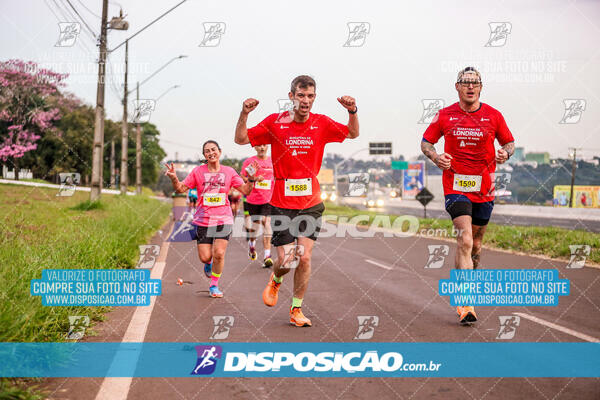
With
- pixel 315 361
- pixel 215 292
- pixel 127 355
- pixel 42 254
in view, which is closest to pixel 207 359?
pixel 127 355

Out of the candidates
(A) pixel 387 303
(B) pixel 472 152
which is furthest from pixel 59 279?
(B) pixel 472 152

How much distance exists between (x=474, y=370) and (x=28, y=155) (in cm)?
4526

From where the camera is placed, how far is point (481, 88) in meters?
6.76

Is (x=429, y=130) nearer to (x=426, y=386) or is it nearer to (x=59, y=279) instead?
(x=426, y=386)

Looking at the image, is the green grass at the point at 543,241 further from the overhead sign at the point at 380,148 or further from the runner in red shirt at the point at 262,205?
the overhead sign at the point at 380,148

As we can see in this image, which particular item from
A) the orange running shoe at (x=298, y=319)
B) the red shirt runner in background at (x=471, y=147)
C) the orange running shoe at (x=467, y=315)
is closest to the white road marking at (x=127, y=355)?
the orange running shoe at (x=298, y=319)

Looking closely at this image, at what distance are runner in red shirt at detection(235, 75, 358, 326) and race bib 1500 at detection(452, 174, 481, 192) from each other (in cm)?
140

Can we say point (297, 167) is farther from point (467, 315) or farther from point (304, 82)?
point (467, 315)

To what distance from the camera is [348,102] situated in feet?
19.6

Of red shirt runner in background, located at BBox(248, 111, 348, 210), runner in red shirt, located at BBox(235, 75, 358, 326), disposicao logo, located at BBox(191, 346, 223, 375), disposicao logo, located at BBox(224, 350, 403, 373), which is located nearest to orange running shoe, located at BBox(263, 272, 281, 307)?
runner in red shirt, located at BBox(235, 75, 358, 326)

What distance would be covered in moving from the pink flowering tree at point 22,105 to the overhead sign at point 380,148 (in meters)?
25.6

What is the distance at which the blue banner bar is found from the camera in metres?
4.61

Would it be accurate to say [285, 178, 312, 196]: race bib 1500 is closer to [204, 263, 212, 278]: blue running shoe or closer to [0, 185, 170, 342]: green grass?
[0, 185, 170, 342]: green grass

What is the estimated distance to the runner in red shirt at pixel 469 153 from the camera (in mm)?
6777
